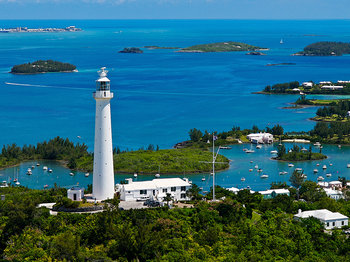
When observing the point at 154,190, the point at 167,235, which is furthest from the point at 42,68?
the point at 167,235

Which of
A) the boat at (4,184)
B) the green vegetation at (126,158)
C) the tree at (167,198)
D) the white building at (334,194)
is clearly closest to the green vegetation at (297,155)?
the green vegetation at (126,158)

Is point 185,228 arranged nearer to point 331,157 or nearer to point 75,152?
point 75,152

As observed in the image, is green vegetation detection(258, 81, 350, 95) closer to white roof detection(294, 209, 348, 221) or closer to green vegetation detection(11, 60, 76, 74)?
green vegetation detection(11, 60, 76, 74)

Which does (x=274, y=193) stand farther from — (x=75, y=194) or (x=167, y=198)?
(x=75, y=194)

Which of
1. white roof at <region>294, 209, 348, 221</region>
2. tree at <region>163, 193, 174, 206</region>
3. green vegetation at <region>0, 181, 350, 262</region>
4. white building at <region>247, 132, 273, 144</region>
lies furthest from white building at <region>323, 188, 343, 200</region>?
white building at <region>247, 132, 273, 144</region>

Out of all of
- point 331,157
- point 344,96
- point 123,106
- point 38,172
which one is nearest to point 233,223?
point 38,172
